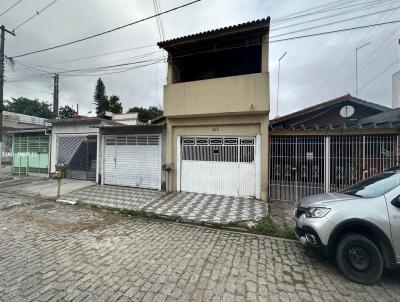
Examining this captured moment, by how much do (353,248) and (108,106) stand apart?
42.8 m

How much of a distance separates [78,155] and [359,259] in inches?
491

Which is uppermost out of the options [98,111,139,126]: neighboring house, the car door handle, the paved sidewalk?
[98,111,139,126]: neighboring house

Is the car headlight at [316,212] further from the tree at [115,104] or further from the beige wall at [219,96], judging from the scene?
the tree at [115,104]

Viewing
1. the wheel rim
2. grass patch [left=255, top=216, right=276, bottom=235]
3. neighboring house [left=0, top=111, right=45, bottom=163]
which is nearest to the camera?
the wheel rim

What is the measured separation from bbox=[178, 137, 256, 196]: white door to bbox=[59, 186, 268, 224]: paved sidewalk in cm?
41

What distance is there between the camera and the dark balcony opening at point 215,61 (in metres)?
8.61

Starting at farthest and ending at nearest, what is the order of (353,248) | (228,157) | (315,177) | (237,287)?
1. (228,157)
2. (315,177)
3. (353,248)
4. (237,287)

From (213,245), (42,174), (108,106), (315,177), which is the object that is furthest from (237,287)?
(108,106)

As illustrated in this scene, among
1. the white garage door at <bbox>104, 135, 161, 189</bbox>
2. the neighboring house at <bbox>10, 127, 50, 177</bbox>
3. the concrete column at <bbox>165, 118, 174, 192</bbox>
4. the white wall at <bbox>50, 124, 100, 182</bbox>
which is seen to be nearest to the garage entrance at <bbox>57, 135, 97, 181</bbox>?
the white wall at <bbox>50, 124, 100, 182</bbox>

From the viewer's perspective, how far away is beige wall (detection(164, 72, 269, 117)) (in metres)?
7.51

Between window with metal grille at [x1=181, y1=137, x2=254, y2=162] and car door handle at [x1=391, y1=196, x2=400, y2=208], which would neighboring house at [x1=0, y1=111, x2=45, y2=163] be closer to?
window with metal grille at [x1=181, y1=137, x2=254, y2=162]

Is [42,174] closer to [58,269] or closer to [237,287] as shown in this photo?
[58,269]

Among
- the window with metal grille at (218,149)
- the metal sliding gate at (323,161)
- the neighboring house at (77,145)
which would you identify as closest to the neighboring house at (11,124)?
the neighboring house at (77,145)

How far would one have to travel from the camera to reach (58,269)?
11.1 feet
